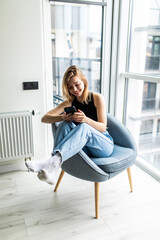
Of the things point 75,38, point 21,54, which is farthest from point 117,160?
point 75,38

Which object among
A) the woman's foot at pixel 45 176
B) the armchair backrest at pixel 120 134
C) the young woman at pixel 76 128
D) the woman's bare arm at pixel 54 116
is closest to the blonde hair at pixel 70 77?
the young woman at pixel 76 128

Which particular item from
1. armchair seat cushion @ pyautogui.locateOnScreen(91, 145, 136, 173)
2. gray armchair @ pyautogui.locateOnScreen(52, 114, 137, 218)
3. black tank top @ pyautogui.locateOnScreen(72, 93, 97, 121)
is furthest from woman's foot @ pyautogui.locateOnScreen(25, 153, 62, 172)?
black tank top @ pyautogui.locateOnScreen(72, 93, 97, 121)

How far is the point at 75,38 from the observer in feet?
8.29

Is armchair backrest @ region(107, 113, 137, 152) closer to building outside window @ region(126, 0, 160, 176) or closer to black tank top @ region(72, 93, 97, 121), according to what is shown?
black tank top @ region(72, 93, 97, 121)

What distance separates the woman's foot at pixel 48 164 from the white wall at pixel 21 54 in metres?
1.00

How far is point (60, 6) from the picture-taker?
2.34 meters

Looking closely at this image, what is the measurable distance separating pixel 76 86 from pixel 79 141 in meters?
0.48

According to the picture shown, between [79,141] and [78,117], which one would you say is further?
[78,117]

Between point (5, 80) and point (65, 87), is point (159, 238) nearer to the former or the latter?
point (65, 87)

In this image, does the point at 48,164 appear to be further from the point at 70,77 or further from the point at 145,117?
the point at 145,117

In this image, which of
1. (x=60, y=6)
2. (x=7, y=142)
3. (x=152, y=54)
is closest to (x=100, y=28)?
(x=60, y=6)

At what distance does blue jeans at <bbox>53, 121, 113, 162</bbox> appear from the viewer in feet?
4.97

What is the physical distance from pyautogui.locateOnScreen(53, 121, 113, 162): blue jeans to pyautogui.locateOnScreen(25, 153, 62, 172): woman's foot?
0.14ft

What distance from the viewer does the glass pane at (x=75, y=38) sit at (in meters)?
2.40
